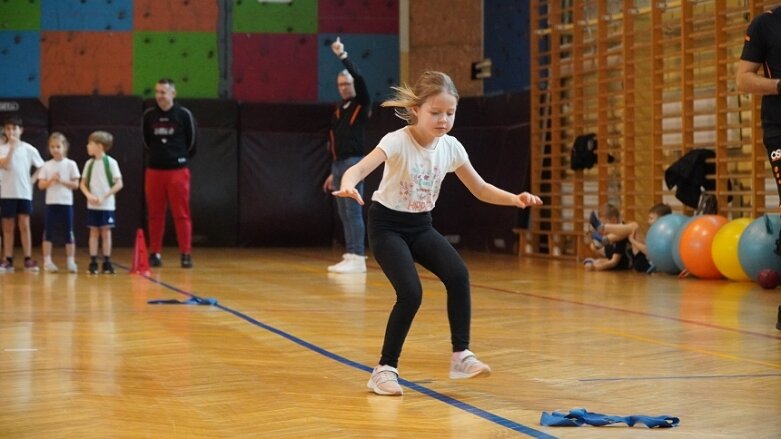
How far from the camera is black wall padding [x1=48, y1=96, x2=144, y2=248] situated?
45.1 ft

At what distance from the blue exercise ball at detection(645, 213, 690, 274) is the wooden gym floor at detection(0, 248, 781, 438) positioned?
137 cm

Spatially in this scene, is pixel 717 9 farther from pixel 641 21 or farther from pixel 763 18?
pixel 763 18

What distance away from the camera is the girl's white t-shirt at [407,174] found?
13.8ft

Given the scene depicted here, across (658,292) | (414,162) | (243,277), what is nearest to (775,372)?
(414,162)

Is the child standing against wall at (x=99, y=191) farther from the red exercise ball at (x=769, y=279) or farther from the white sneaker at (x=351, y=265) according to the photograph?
the red exercise ball at (x=769, y=279)

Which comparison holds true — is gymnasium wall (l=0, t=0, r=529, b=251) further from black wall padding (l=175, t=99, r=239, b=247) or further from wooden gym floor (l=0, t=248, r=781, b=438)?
wooden gym floor (l=0, t=248, r=781, b=438)

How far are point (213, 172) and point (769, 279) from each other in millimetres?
7594

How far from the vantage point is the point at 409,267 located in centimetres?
413

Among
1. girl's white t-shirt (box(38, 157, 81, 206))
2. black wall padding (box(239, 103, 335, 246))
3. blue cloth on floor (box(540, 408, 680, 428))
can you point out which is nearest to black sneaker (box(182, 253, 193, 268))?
girl's white t-shirt (box(38, 157, 81, 206))

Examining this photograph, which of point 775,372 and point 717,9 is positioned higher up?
point 717,9

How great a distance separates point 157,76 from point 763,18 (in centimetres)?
1027

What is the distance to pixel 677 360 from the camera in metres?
4.73

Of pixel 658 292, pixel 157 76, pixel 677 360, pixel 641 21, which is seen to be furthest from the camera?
pixel 157 76

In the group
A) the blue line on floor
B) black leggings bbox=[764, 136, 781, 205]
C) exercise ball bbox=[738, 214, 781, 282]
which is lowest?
the blue line on floor
